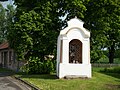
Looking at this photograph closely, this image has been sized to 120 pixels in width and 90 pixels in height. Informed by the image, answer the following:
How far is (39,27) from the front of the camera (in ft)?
85.6

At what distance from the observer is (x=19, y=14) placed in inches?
1099

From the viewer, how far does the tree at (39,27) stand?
2592cm

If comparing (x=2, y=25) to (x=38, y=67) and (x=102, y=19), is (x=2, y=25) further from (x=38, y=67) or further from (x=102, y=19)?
(x=102, y=19)

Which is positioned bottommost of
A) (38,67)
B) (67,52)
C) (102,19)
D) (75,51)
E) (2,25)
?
(38,67)

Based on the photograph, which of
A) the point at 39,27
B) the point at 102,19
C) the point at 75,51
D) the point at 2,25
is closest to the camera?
the point at 75,51

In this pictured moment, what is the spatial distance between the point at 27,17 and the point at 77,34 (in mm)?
5654

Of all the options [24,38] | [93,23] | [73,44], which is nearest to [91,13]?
[93,23]

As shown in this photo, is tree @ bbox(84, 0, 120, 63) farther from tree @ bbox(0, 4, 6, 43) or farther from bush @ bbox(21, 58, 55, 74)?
tree @ bbox(0, 4, 6, 43)

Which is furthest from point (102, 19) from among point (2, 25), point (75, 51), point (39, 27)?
point (2, 25)

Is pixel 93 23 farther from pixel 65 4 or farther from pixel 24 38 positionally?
pixel 24 38

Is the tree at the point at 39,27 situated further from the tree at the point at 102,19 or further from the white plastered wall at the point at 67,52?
the white plastered wall at the point at 67,52

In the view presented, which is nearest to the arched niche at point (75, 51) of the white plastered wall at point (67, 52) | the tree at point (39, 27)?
the white plastered wall at point (67, 52)

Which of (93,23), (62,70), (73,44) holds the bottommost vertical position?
(62,70)

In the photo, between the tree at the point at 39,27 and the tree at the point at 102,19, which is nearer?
the tree at the point at 39,27
